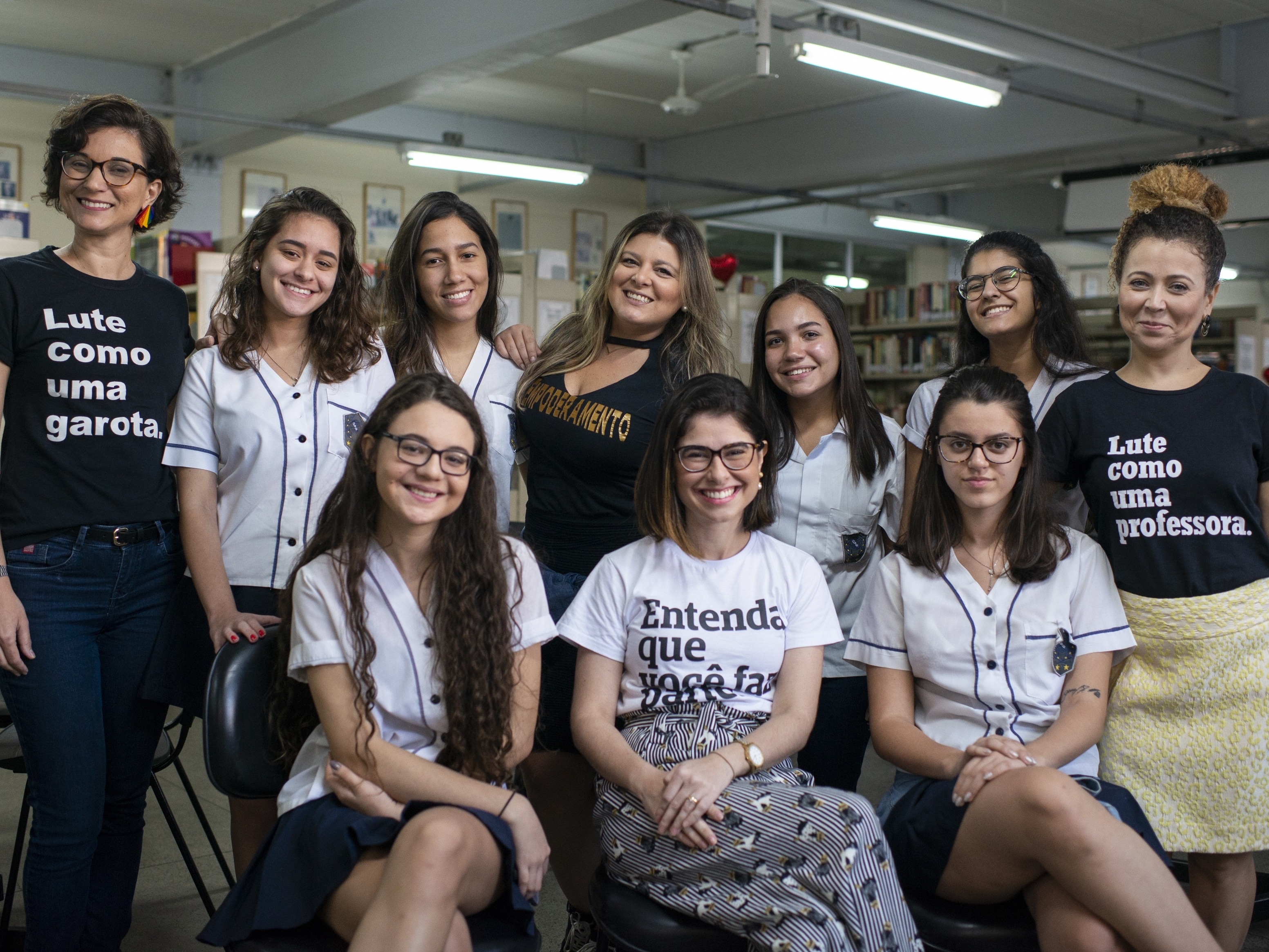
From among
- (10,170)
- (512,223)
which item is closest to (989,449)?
(10,170)

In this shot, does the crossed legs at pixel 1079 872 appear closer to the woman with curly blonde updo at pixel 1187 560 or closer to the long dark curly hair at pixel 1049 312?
the woman with curly blonde updo at pixel 1187 560

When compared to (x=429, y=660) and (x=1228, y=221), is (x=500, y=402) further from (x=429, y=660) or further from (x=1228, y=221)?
(x=1228, y=221)

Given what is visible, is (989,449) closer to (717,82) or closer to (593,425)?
Result: (593,425)

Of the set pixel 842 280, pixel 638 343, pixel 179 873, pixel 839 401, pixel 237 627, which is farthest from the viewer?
pixel 842 280

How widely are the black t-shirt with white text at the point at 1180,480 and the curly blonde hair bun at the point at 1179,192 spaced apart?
34 cm

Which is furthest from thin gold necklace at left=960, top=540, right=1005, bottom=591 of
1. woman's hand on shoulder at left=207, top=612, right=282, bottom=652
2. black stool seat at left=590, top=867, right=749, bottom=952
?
woman's hand on shoulder at left=207, top=612, right=282, bottom=652

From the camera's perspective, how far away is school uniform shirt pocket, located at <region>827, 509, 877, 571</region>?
220cm

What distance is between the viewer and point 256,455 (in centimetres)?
202

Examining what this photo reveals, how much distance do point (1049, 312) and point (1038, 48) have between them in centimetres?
479

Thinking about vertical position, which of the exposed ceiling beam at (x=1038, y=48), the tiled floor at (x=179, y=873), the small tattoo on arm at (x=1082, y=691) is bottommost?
the tiled floor at (x=179, y=873)

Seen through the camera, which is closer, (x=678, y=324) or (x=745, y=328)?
(x=678, y=324)

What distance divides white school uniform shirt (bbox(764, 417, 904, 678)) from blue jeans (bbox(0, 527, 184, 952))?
3.77ft

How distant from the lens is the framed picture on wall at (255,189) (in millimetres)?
9203

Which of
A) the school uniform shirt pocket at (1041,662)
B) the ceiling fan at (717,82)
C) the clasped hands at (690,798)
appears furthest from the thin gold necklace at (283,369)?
the ceiling fan at (717,82)
